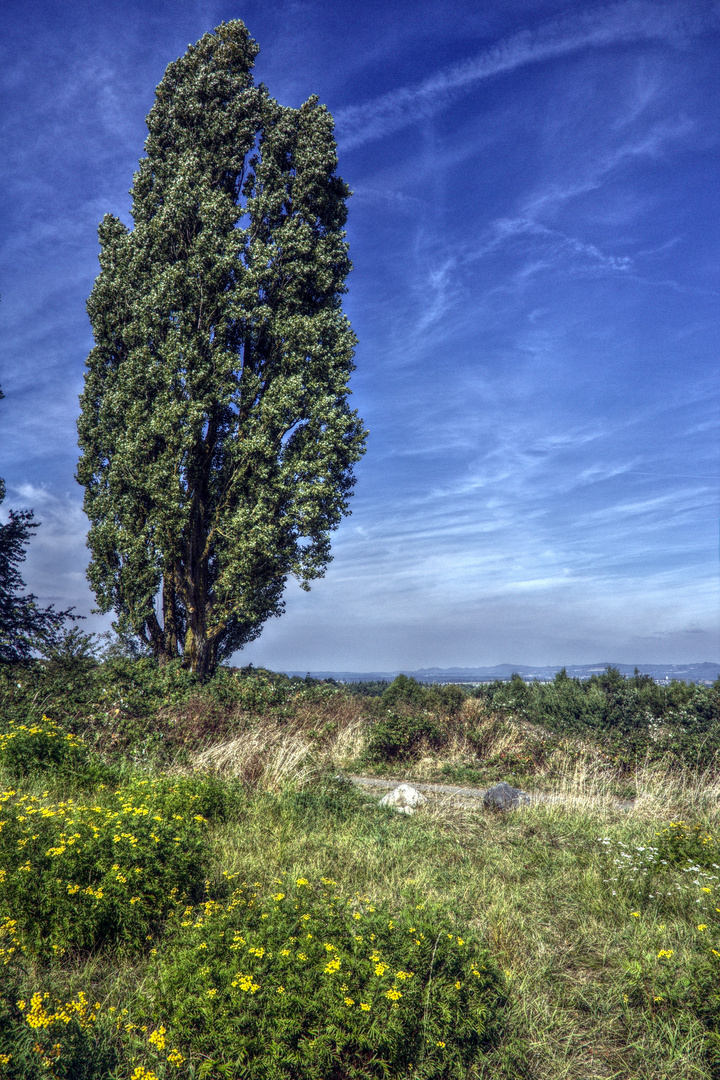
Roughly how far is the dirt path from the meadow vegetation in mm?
241

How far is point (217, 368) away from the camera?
1490 cm

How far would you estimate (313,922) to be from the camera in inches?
130

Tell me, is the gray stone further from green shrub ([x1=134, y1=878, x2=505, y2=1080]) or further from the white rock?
green shrub ([x1=134, y1=878, x2=505, y2=1080])

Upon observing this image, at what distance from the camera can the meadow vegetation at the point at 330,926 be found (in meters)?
2.69

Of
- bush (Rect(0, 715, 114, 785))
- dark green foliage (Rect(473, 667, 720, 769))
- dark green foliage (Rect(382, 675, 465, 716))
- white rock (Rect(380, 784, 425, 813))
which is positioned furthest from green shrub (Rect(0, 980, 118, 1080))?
dark green foliage (Rect(382, 675, 465, 716))

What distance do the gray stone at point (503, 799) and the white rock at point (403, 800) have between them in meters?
0.94

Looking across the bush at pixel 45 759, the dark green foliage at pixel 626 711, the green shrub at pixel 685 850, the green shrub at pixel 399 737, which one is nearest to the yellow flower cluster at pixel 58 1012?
the bush at pixel 45 759

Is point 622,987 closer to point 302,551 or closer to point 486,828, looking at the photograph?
point 486,828

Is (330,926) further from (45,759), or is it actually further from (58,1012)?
(45,759)

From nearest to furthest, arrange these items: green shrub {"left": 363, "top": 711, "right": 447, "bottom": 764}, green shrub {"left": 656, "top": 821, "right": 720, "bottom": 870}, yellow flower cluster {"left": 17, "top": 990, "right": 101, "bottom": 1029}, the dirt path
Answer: yellow flower cluster {"left": 17, "top": 990, "right": 101, "bottom": 1029}
green shrub {"left": 656, "top": 821, "right": 720, "bottom": 870}
the dirt path
green shrub {"left": 363, "top": 711, "right": 447, "bottom": 764}

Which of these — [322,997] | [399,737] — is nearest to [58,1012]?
[322,997]

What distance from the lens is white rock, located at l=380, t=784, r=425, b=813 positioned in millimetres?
7497

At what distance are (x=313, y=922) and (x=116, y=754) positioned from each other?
649 cm

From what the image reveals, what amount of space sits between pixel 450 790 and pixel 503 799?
1880 millimetres
